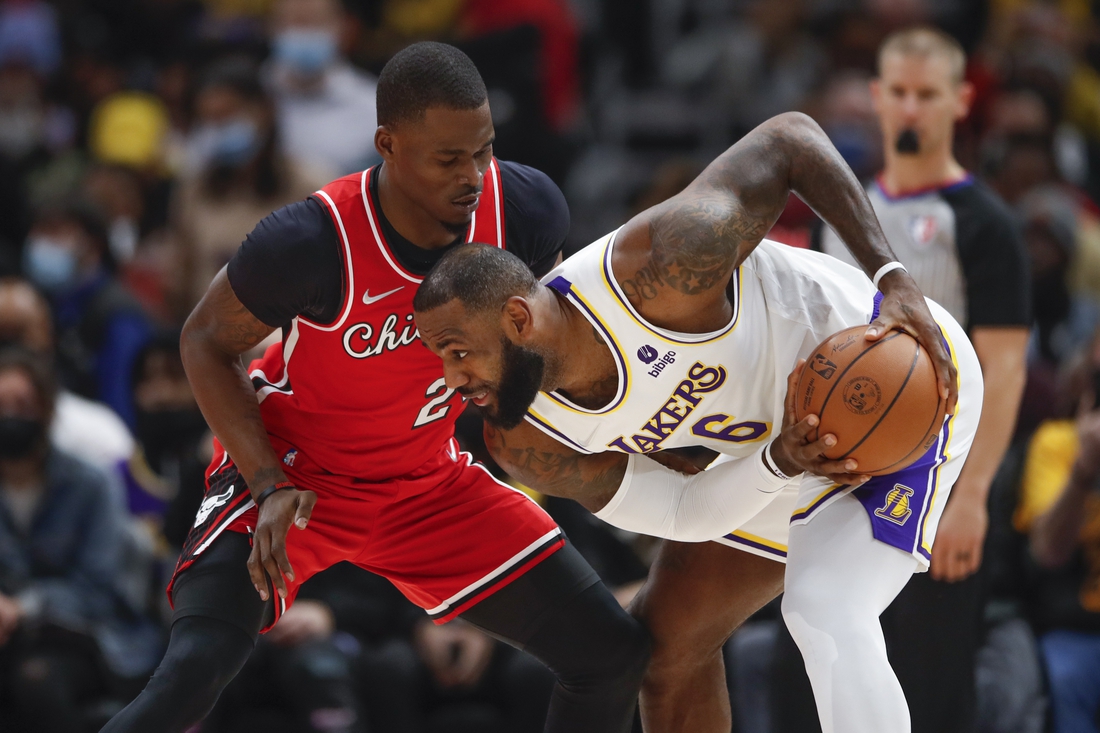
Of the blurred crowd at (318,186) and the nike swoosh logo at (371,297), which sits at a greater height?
the nike swoosh logo at (371,297)

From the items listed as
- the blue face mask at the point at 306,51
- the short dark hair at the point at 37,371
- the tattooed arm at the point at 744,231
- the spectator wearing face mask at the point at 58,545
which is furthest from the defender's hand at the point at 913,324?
the blue face mask at the point at 306,51

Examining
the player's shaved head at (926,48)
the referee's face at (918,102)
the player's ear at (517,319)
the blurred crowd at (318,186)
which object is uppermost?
the player's ear at (517,319)

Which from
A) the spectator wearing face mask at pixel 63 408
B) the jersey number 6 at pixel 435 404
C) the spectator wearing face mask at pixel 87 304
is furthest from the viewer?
the spectator wearing face mask at pixel 87 304

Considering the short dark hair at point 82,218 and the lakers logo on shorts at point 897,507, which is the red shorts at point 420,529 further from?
the short dark hair at point 82,218

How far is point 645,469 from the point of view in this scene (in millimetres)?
4102

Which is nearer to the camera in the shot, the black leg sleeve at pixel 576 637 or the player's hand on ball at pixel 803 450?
the player's hand on ball at pixel 803 450

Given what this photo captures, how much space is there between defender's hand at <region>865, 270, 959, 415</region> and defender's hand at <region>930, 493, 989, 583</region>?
1207mm

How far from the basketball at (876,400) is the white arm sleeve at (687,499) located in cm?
29

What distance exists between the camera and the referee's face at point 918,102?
501 centimetres

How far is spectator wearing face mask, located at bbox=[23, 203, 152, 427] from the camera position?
7695 millimetres

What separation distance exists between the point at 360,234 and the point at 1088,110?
25.5 ft

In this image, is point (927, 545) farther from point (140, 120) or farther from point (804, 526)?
point (140, 120)

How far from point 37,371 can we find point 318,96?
3.45 metres

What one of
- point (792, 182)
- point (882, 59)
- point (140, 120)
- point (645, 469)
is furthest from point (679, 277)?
point (140, 120)
